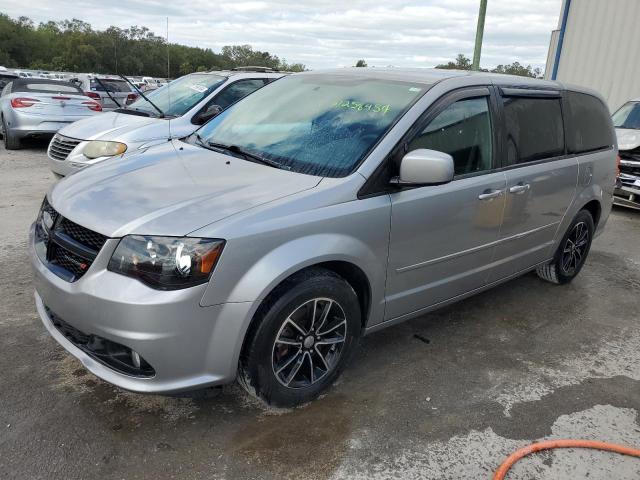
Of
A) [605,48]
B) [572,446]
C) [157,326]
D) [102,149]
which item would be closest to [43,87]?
[102,149]

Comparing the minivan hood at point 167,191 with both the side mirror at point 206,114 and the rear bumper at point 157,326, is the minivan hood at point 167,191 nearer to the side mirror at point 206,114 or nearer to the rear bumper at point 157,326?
the rear bumper at point 157,326

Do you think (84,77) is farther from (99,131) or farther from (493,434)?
(493,434)

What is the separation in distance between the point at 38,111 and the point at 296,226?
9.60 m

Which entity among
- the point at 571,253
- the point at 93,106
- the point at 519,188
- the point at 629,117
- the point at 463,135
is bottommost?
the point at 571,253

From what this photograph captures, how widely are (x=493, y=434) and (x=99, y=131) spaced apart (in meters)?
5.48

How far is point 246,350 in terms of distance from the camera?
2518 millimetres

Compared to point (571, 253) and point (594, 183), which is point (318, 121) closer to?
point (594, 183)

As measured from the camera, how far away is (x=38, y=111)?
10203 millimetres

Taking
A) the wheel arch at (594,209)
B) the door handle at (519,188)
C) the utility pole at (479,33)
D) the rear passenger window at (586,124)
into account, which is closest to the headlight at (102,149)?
the door handle at (519,188)

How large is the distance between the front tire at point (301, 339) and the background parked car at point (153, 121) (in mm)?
3961

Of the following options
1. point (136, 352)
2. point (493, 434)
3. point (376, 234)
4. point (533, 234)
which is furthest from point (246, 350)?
point (533, 234)

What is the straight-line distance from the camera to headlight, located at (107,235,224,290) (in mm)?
2285

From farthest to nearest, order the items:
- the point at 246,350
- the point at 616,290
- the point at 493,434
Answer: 1. the point at 616,290
2. the point at 493,434
3. the point at 246,350

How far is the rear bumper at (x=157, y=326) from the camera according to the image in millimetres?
2264
